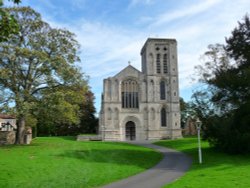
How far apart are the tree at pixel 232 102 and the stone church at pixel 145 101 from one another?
36.1 m

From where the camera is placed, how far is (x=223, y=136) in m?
30.2

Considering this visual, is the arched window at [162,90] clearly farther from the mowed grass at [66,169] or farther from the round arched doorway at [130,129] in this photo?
the mowed grass at [66,169]

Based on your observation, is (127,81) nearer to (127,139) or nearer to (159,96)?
(159,96)

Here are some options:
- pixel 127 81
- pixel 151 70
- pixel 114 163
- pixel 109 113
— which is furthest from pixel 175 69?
pixel 114 163

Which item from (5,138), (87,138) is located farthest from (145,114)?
(5,138)

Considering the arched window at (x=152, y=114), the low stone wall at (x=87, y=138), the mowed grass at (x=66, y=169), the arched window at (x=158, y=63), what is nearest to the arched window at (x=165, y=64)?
the arched window at (x=158, y=63)

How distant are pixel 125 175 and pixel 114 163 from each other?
4.94 metres

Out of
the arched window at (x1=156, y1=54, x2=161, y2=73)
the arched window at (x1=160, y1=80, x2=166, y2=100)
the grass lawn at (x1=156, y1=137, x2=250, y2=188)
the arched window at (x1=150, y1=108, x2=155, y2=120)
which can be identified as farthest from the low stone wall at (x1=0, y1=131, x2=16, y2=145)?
the arched window at (x1=156, y1=54, x2=161, y2=73)

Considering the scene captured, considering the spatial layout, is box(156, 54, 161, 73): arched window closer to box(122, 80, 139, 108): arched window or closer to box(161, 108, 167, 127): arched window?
box(122, 80, 139, 108): arched window

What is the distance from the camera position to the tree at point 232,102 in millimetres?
28812

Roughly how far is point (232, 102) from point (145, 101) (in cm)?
4106

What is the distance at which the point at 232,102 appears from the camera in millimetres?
30203

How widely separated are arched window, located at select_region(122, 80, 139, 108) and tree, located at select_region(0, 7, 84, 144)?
31307 millimetres

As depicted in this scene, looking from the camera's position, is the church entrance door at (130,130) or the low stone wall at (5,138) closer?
the low stone wall at (5,138)
